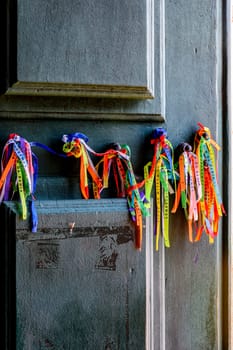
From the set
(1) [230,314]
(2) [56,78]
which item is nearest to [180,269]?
(1) [230,314]

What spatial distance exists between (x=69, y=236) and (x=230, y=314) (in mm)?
482

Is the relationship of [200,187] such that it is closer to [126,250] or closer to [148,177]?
[148,177]

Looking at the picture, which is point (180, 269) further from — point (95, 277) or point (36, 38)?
point (36, 38)

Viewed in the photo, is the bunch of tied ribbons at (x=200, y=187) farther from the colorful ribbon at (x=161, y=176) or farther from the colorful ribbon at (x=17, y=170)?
the colorful ribbon at (x=17, y=170)

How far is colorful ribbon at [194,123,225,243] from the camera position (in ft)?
3.51

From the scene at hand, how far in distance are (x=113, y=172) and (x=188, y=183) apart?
0.57ft

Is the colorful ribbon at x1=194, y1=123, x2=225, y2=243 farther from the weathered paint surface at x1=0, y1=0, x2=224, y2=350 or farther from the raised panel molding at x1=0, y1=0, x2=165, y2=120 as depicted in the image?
the raised panel molding at x1=0, y1=0, x2=165, y2=120

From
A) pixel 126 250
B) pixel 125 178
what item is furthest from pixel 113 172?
pixel 126 250

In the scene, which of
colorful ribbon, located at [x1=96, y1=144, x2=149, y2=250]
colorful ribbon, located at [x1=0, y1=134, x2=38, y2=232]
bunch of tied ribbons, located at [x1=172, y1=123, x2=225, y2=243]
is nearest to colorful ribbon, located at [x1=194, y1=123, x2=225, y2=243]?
bunch of tied ribbons, located at [x1=172, y1=123, x2=225, y2=243]

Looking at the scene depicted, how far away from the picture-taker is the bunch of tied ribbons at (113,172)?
966 mm

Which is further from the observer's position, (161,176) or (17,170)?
(161,176)

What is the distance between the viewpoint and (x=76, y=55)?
3.11 ft

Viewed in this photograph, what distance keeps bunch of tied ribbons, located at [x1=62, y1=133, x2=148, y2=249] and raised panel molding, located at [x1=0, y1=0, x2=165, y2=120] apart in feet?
0.23

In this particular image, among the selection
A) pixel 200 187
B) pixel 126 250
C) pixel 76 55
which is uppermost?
pixel 76 55
